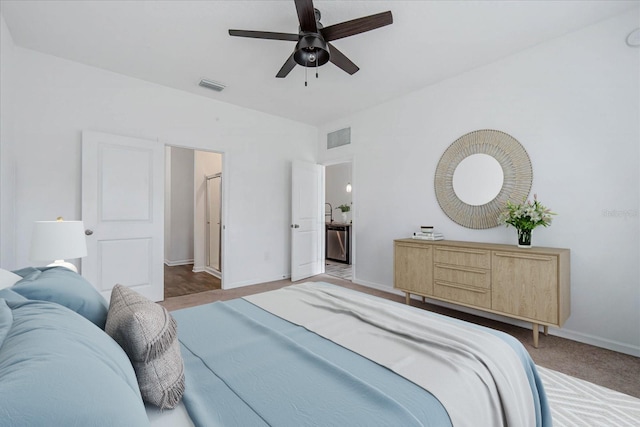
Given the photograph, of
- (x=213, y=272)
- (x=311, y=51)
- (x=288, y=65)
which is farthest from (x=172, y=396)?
(x=213, y=272)

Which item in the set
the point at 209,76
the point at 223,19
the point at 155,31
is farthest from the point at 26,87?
the point at 223,19

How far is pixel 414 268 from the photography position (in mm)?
3355

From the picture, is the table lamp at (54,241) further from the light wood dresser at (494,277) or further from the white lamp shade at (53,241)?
the light wood dresser at (494,277)

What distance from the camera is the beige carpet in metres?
1.64

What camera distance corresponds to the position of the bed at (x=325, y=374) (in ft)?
2.59

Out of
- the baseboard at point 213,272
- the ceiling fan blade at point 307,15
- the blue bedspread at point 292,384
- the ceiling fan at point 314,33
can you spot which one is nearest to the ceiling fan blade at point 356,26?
the ceiling fan at point 314,33

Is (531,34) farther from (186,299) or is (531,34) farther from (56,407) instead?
(186,299)

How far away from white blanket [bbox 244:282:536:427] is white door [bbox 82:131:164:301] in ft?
8.60

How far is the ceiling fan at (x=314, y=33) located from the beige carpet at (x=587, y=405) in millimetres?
2731

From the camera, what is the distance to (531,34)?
269 cm

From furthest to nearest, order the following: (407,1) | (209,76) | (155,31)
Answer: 1. (209,76)
2. (155,31)
3. (407,1)

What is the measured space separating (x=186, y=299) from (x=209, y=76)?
279 centimetres

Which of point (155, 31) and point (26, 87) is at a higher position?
point (155, 31)

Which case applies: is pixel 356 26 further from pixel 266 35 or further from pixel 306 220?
pixel 306 220
